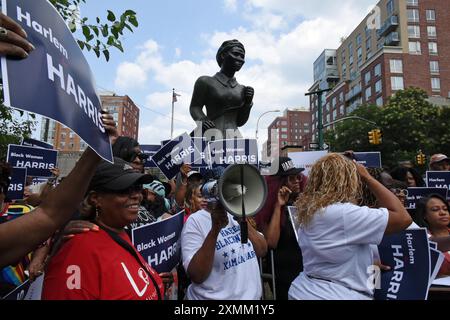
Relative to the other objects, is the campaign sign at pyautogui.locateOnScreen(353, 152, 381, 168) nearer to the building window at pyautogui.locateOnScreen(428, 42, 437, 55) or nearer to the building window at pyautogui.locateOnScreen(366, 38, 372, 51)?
the building window at pyautogui.locateOnScreen(428, 42, 437, 55)

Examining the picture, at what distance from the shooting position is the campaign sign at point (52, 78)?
1.05 metres

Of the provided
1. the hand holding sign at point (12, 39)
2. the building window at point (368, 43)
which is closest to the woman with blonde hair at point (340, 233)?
the hand holding sign at point (12, 39)

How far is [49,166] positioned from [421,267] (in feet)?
17.3

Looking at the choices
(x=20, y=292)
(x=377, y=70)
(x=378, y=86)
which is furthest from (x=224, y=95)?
(x=377, y=70)

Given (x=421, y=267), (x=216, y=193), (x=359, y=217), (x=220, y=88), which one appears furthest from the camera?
(x=220, y=88)

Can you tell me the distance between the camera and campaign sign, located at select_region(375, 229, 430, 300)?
2453 mm

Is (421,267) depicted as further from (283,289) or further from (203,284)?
(203,284)

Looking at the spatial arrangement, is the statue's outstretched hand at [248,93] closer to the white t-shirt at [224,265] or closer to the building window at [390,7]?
the white t-shirt at [224,265]

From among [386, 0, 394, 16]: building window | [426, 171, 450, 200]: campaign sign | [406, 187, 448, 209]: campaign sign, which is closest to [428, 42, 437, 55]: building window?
[386, 0, 394, 16]: building window

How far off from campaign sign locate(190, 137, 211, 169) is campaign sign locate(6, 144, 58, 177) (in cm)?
262

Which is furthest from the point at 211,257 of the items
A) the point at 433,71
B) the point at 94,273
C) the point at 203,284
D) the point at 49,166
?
the point at 433,71

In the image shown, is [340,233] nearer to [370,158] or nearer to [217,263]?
[217,263]

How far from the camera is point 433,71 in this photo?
179 feet

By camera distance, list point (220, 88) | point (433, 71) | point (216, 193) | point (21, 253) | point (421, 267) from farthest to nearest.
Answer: point (433, 71), point (220, 88), point (421, 267), point (216, 193), point (21, 253)
